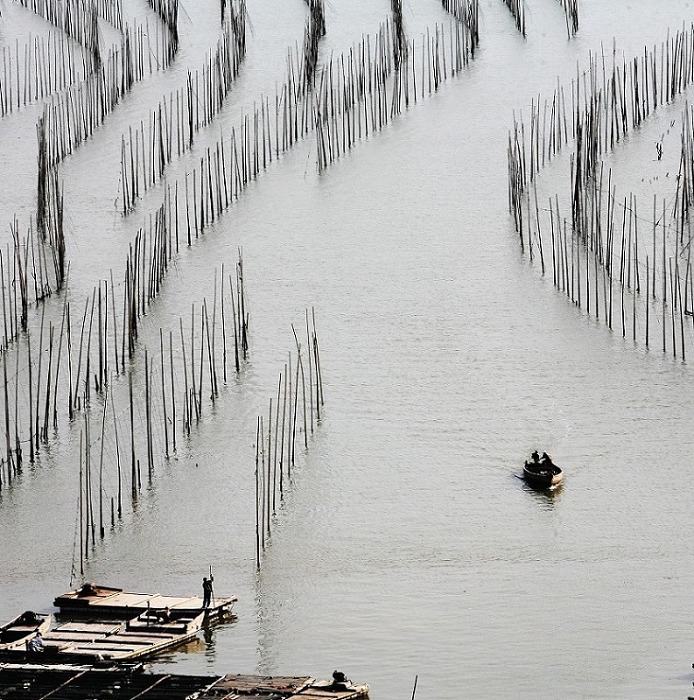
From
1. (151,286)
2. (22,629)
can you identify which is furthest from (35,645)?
(151,286)

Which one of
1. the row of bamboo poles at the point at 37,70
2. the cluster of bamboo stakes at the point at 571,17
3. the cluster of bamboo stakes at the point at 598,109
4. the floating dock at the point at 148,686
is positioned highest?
the cluster of bamboo stakes at the point at 571,17

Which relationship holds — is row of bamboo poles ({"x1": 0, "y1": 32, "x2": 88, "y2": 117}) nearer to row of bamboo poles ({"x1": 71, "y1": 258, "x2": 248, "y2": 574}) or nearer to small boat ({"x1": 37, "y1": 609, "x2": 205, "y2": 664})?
row of bamboo poles ({"x1": 71, "y1": 258, "x2": 248, "y2": 574})

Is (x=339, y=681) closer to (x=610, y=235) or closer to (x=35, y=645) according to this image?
(x=35, y=645)

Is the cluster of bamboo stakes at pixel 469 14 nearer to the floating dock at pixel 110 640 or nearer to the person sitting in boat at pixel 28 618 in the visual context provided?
the floating dock at pixel 110 640

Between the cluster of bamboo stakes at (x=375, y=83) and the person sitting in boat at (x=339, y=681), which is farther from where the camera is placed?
the cluster of bamboo stakes at (x=375, y=83)

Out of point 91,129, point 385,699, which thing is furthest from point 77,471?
point 91,129

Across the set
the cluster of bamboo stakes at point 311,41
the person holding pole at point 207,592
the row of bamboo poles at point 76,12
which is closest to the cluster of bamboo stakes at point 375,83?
the cluster of bamboo stakes at point 311,41

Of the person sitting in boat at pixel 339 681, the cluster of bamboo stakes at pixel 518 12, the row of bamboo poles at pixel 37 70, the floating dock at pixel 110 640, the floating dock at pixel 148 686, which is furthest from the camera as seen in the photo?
the cluster of bamboo stakes at pixel 518 12
